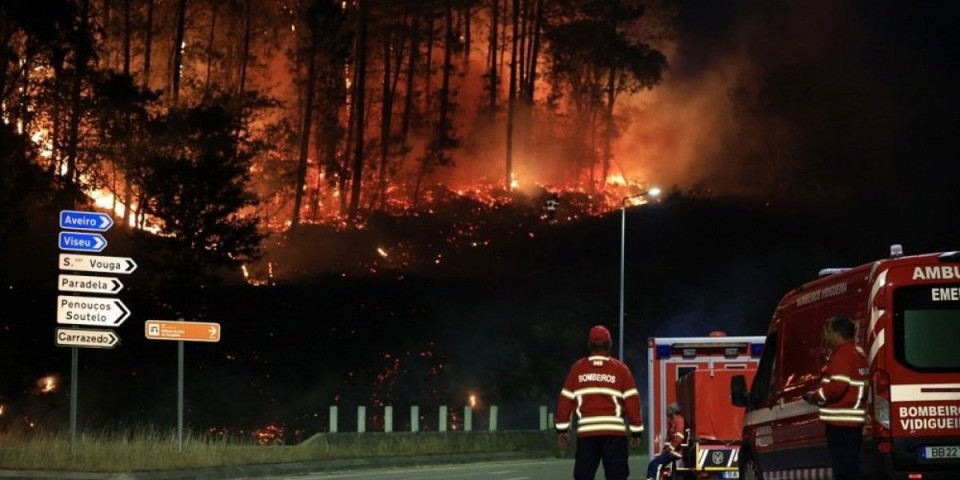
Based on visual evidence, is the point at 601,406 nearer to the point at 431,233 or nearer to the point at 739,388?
the point at 739,388

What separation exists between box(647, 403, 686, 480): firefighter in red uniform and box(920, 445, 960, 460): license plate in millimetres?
7250

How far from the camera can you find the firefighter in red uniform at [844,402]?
37.5 ft

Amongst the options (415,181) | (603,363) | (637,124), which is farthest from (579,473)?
(637,124)

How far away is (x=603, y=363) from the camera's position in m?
11.7

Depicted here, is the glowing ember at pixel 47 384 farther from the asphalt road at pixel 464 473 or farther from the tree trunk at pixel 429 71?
the tree trunk at pixel 429 71

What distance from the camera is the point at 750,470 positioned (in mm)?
15031

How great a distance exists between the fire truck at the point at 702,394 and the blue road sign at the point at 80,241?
9.09 metres

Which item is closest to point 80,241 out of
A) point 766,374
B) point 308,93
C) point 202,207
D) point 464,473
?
point 464,473

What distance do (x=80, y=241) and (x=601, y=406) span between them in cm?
1323

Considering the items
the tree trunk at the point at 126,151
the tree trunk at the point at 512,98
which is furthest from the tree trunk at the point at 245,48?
the tree trunk at the point at 512,98

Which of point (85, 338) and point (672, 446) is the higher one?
point (85, 338)

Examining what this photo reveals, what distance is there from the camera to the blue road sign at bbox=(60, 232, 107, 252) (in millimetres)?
22344

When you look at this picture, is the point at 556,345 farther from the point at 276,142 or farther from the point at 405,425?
the point at 276,142

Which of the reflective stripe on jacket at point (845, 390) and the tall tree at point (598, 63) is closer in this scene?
the reflective stripe on jacket at point (845, 390)
